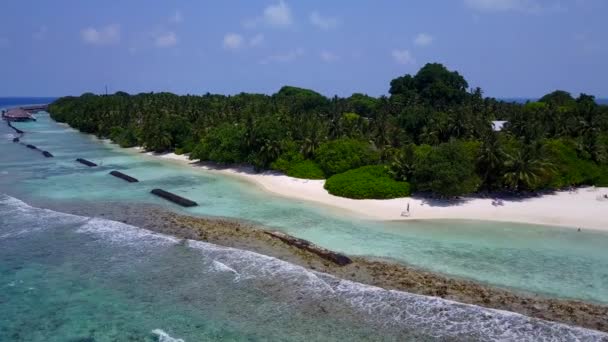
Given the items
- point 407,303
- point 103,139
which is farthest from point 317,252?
point 103,139

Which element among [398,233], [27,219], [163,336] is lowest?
[163,336]

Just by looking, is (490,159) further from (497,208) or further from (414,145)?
(414,145)

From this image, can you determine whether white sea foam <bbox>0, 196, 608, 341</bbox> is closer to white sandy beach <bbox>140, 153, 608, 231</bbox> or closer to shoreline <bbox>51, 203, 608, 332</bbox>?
shoreline <bbox>51, 203, 608, 332</bbox>

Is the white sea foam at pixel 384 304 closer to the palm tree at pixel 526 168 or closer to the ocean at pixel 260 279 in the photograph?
the ocean at pixel 260 279

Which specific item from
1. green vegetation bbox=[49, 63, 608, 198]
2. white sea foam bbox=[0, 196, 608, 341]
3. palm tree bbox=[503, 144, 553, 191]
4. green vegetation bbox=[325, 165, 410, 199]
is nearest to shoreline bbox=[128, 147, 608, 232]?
green vegetation bbox=[325, 165, 410, 199]

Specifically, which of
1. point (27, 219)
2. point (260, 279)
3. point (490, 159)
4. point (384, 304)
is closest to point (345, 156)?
point (490, 159)

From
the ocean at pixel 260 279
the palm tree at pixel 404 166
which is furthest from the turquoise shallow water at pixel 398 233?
the palm tree at pixel 404 166
